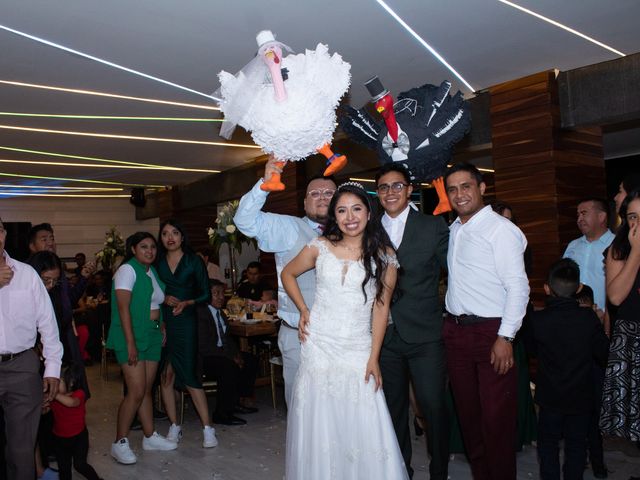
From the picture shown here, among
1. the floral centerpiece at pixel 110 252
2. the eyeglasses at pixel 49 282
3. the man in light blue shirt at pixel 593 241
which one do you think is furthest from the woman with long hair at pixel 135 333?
the floral centerpiece at pixel 110 252

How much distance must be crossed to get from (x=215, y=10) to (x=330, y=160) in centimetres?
186

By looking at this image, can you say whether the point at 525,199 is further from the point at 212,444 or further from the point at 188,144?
the point at 188,144

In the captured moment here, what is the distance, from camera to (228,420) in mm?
5074

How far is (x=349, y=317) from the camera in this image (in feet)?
8.68

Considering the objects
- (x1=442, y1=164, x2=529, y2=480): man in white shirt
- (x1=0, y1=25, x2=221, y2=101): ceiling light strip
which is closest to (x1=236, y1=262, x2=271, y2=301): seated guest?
(x1=0, y1=25, x2=221, y2=101): ceiling light strip

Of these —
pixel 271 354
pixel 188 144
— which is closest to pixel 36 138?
pixel 188 144

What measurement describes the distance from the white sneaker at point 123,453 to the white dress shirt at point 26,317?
123 centimetres

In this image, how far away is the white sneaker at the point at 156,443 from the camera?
14.4ft

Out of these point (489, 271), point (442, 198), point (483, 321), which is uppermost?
point (442, 198)

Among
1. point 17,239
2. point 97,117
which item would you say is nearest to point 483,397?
point 97,117

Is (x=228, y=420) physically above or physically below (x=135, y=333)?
below

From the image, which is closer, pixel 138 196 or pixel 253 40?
pixel 253 40

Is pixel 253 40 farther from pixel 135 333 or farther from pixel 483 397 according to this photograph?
pixel 483 397

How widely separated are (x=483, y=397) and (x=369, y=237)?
0.92 meters
